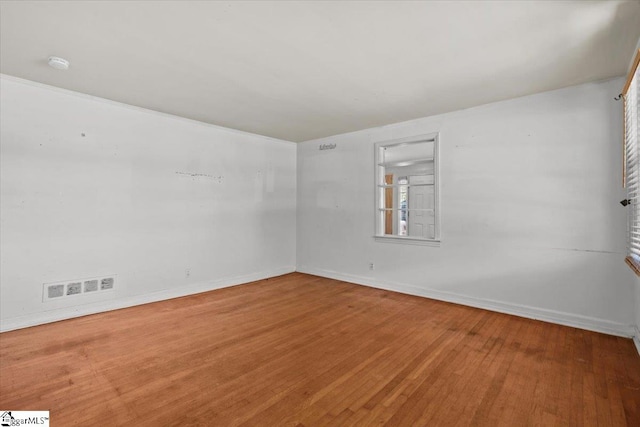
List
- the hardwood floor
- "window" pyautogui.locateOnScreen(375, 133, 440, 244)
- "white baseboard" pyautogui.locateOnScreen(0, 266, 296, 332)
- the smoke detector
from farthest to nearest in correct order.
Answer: "window" pyautogui.locateOnScreen(375, 133, 440, 244) < "white baseboard" pyautogui.locateOnScreen(0, 266, 296, 332) < the smoke detector < the hardwood floor

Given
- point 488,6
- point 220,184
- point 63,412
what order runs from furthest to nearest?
point 220,184 → point 488,6 → point 63,412

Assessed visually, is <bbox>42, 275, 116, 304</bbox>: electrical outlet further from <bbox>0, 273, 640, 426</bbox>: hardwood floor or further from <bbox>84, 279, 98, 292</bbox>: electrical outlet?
<bbox>0, 273, 640, 426</bbox>: hardwood floor

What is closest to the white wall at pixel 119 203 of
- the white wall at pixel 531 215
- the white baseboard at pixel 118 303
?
the white baseboard at pixel 118 303

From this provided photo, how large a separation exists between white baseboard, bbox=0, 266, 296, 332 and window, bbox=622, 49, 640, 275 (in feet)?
15.3

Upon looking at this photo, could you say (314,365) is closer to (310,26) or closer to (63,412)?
(63,412)

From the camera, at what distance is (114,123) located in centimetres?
371

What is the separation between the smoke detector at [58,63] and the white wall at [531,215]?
3.87m

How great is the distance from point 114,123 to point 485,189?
4.65 m

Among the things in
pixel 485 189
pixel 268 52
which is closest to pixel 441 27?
pixel 268 52

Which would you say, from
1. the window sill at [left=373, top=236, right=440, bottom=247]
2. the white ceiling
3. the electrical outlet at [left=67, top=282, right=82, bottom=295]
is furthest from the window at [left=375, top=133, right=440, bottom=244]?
the electrical outlet at [left=67, top=282, right=82, bottom=295]

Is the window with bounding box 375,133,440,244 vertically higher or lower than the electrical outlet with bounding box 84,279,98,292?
higher

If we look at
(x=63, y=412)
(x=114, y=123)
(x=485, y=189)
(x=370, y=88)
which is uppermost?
(x=370, y=88)

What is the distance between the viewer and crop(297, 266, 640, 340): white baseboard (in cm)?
296

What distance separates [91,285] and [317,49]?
3.59 m
